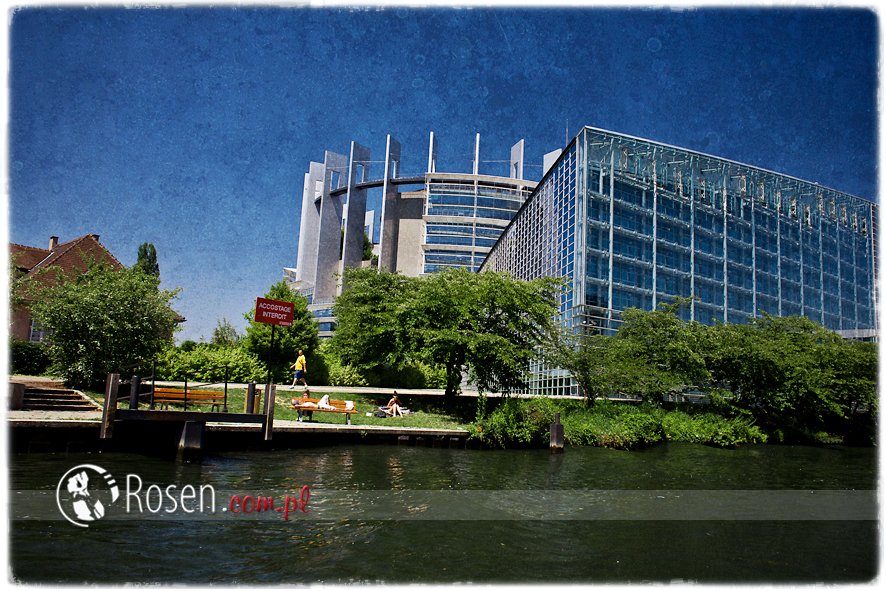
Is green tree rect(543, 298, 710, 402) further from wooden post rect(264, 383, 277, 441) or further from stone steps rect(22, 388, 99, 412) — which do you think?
stone steps rect(22, 388, 99, 412)

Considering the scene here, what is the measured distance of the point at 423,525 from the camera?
10578 millimetres

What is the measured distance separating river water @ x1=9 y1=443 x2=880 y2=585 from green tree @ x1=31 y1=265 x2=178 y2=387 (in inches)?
326

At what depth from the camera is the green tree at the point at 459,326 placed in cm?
2762

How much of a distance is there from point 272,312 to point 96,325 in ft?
23.5

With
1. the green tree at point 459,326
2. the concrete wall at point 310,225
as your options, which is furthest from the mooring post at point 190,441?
the concrete wall at point 310,225

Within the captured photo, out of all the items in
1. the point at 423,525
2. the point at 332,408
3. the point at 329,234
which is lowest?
the point at 423,525

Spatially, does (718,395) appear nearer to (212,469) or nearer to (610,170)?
(610,170)

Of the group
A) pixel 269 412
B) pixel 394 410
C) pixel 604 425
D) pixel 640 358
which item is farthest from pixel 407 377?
pixel 269 412

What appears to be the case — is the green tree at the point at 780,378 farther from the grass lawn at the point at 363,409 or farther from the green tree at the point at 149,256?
the green tree at the point at 149,256

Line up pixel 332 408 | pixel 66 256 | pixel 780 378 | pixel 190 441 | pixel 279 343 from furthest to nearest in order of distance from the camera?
pixel 66 256, pixel 279 343, pixel 780 378, pixel 332 408, pixel 190 441

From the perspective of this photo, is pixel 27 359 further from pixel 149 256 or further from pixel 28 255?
pixel 149 256

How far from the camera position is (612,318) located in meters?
37.5

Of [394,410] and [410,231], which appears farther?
[410,231]

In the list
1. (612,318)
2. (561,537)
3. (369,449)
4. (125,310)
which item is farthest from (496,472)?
(612,318)
